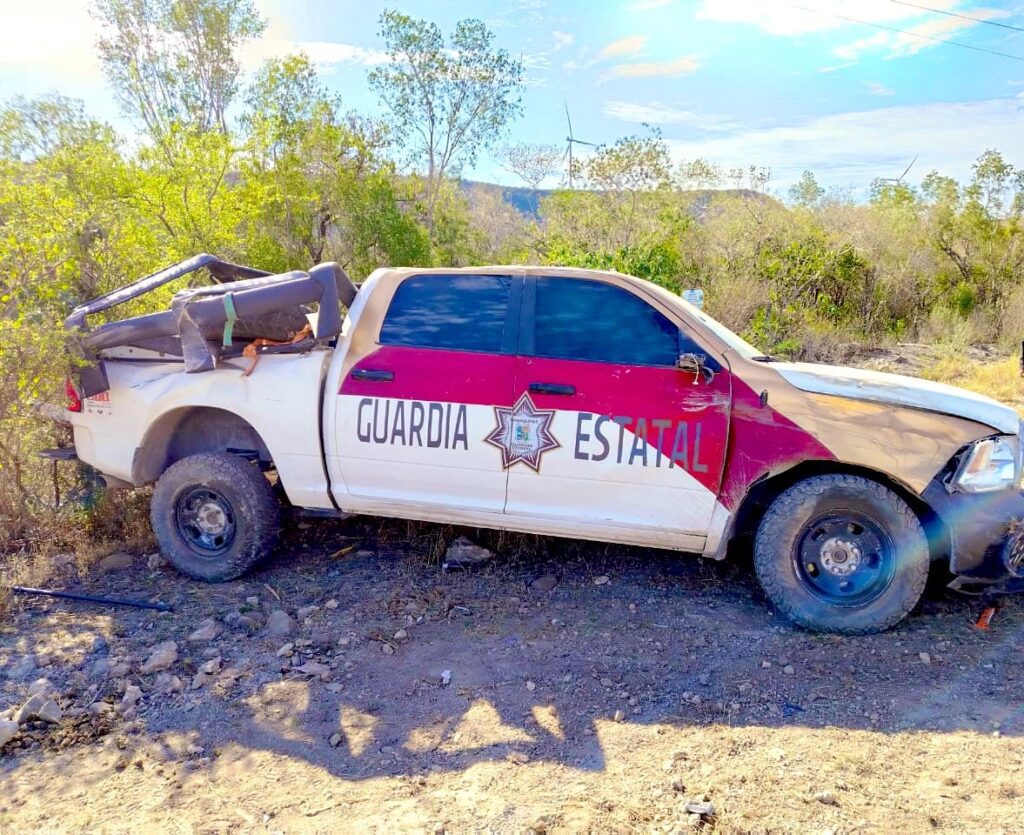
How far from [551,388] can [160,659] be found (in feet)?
7.84

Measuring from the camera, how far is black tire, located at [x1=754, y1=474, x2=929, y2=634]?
3.78m

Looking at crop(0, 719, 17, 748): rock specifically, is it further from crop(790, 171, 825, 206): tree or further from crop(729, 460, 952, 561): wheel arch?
crop(790, 171, 825, 206): tree

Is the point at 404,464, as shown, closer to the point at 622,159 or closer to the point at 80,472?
the point at 80,472

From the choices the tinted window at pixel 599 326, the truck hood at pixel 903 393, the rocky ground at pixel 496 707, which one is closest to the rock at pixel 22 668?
the rocky ground at pixel 496 707

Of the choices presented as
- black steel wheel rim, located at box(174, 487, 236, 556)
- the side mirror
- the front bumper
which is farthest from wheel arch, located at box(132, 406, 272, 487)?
the front bumper

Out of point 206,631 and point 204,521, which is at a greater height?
point 204,521

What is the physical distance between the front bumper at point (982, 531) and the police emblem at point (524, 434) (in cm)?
193

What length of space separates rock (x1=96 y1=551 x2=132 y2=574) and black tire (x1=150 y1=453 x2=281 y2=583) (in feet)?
1.43

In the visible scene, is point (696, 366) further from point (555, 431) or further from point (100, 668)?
point (100, 668)

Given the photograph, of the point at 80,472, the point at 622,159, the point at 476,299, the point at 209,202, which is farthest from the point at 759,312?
the point at 80,472

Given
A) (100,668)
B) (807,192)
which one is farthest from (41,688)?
(807,192)

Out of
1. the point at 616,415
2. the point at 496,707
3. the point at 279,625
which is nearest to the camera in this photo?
the point at 496,707

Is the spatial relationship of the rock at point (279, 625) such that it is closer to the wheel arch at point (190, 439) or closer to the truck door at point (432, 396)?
the truck door at point (432, 396)

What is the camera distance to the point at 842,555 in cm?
394
